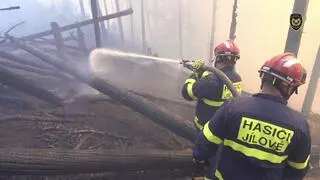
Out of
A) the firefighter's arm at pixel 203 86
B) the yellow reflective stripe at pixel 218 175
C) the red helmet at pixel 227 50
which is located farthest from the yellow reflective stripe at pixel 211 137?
the red helmet at pixel 227 50

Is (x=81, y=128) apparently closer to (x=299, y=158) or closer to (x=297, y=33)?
(x=299, y=158)

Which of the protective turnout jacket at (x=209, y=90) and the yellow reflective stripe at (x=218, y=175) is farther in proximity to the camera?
the protective turnout jacket at (x=209, y=90)

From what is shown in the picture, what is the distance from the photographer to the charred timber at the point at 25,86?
283 inches

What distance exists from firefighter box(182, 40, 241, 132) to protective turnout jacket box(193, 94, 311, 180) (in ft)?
5.16

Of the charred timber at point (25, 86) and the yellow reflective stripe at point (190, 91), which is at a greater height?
the yellow reflective stripe at point (190, 91)

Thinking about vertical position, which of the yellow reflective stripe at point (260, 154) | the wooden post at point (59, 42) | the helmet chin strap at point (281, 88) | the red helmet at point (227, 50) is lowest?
the wooden post at point (59, 42)

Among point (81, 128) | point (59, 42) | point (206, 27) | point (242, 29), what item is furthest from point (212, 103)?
point (206, 27)

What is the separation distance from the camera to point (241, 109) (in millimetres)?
3133

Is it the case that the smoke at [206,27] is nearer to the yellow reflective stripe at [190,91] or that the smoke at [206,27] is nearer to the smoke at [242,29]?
the smoke at [242,29]

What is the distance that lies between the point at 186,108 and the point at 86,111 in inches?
123

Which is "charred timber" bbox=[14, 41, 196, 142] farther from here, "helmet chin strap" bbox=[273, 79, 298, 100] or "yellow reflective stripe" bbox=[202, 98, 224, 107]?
"helmet chin strap" bbox=[273, 79, 298, 100]

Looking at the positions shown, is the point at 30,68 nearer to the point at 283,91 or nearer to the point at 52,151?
the point at 52,151

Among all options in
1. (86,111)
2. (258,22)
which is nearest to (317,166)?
(86,111)

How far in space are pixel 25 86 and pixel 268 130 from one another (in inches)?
229
